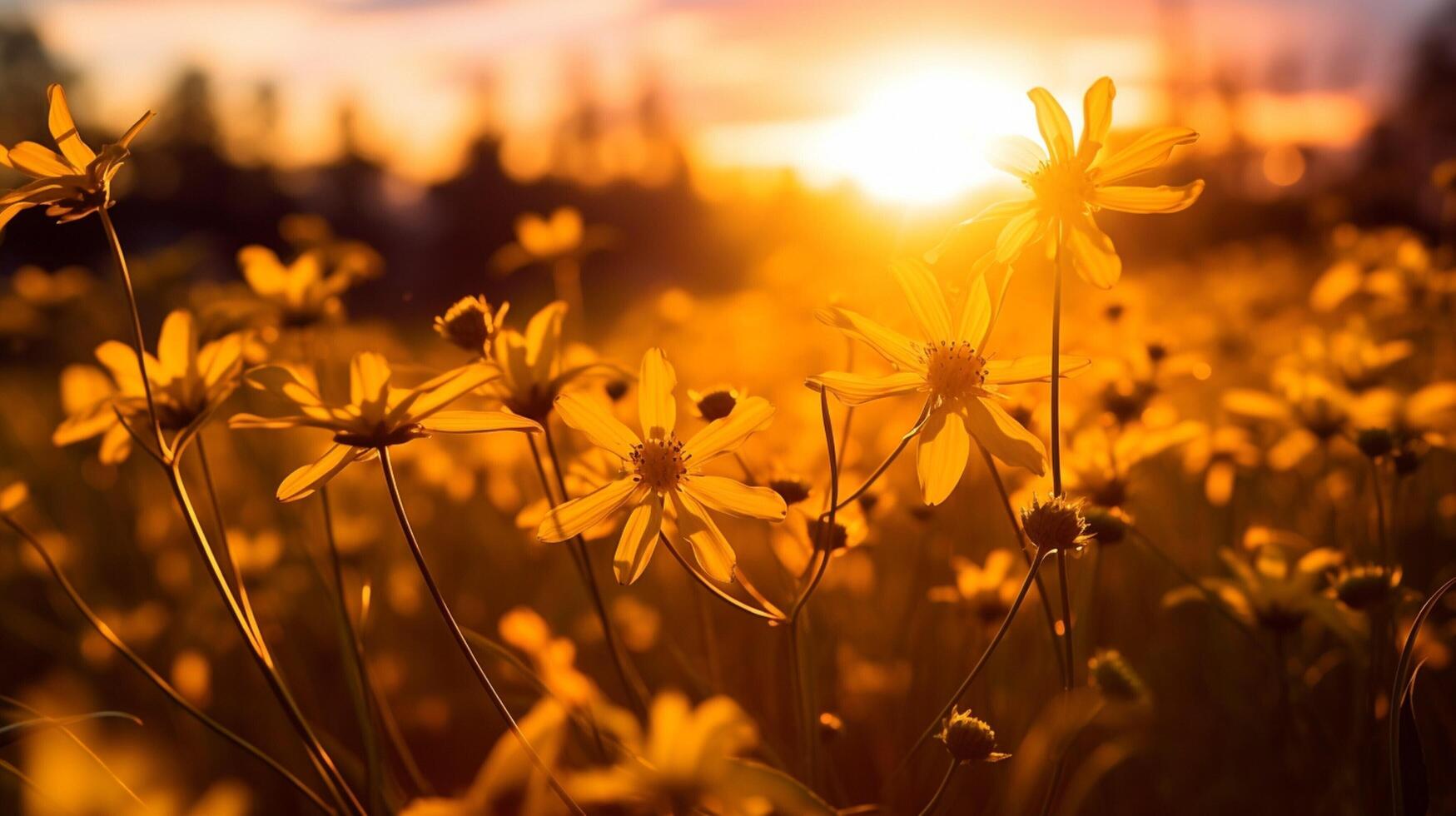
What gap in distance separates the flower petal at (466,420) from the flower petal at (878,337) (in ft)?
0.86

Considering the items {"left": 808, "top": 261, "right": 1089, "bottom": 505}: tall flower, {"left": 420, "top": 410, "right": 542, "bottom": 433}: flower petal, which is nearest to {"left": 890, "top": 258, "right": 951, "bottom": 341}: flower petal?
{"left": 808, "top": 261, "right": 1089, "bottom": 505}: tall flower

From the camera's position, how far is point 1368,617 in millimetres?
1173

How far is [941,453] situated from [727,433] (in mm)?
175

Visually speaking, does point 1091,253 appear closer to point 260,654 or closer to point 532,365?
point 532,365

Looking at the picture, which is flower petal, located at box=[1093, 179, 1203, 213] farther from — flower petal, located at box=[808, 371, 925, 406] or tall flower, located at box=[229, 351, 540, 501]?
tall flower, located at box=[229, 351, 540, 501]

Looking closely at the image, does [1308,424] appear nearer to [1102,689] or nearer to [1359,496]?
[1359,496]

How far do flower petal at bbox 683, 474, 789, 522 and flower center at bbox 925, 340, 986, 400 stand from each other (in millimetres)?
170

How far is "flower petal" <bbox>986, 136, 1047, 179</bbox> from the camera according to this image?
87 cm

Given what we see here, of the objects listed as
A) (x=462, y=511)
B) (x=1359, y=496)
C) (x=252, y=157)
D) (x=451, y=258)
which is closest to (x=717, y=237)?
(x=451, y=258)

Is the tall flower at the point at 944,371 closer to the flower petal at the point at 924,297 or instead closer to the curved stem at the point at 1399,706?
the flower petal at the point at 924,297

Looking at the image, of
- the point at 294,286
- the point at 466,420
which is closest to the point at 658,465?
the point at 466,420

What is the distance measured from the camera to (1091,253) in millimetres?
Result: 828

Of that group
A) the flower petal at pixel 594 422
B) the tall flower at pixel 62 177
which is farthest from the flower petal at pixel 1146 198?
the tall flower at pixel 62 177

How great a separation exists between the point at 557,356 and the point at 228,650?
1.38 meters
